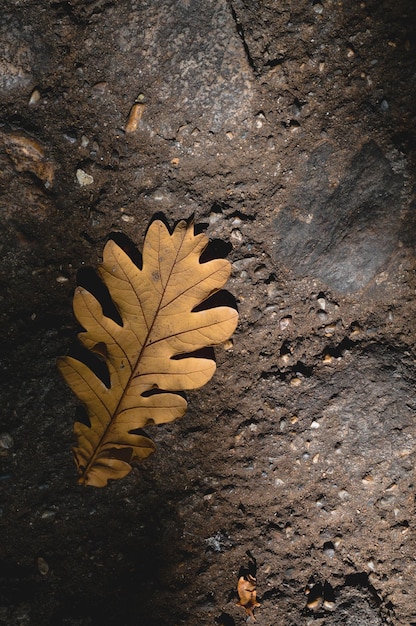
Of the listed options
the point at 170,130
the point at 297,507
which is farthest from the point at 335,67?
the point at 297,507

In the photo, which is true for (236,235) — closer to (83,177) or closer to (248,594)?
(83,177)

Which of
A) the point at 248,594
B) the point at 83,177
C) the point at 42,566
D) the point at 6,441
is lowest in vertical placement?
the point at 248,594

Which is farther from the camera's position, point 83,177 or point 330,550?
point 83,177

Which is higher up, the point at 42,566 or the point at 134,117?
the point at 134,117

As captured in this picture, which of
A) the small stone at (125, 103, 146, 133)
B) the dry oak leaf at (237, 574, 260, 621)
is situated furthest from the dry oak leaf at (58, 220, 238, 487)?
the dry oak leaf at (237, 574, 260, 621)

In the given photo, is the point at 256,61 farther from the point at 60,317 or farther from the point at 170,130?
the point at 60,317

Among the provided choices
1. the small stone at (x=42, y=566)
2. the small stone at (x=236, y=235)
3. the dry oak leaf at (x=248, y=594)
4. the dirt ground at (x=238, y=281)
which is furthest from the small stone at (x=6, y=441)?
the small stone at (x=236, y=235)

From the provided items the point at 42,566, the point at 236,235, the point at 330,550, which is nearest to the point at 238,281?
the point at 236,235

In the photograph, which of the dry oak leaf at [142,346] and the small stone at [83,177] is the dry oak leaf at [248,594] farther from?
the small stone at [83,177]
